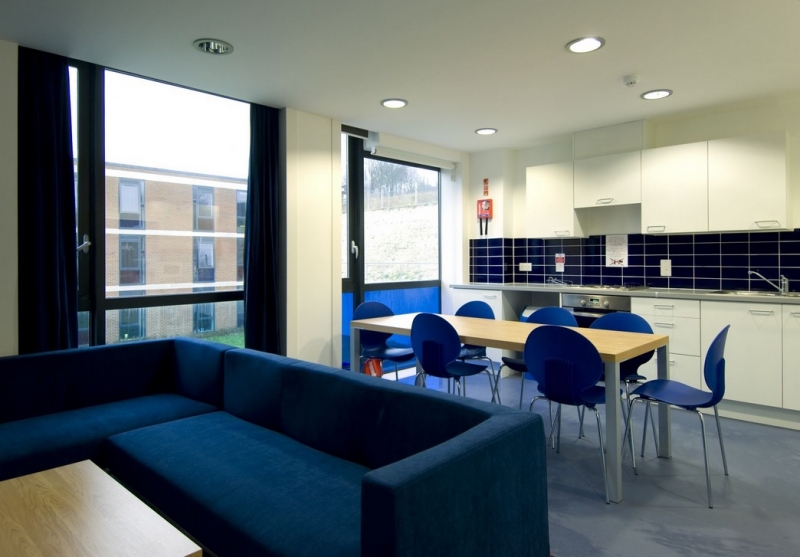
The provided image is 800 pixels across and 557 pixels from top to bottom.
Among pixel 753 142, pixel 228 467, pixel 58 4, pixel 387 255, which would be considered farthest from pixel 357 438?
pixel 753 142

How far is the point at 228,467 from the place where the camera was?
78.4 inches

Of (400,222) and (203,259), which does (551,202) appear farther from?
(203,259)

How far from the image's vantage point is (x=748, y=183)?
3.93 m

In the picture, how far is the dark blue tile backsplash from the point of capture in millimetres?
4176

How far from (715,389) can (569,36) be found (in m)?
2.05

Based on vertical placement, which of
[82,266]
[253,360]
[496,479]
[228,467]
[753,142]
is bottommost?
[228,467]

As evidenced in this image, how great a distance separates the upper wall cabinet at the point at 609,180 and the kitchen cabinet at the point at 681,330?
1.02 meters

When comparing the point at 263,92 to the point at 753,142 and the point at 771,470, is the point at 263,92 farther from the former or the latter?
the point at 771,470

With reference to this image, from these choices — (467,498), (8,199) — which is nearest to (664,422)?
Answer: (467,498)

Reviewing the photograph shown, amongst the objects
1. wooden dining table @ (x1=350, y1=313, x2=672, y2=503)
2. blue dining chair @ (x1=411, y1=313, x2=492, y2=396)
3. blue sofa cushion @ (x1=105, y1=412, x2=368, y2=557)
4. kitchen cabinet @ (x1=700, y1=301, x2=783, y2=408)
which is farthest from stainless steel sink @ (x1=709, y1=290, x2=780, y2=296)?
blue sofa cushion @ (x1=105, y1=412, x2=368, y2=557)

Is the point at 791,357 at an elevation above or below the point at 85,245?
below

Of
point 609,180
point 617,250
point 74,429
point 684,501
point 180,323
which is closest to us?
point 74,429

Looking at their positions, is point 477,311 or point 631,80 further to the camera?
point 477,311

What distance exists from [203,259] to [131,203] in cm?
64
